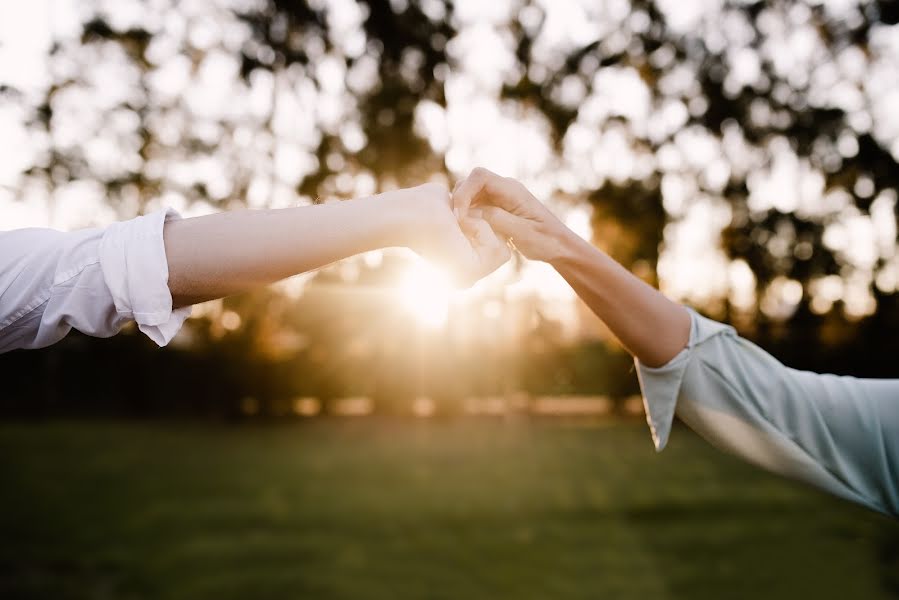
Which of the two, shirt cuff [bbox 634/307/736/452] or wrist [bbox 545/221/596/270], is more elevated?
wrist [bbox 545/221/596/270]

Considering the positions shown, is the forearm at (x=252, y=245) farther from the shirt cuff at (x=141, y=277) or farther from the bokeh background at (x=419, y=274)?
the bokeh background at (x=419, y=274)

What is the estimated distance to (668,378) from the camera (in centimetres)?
147

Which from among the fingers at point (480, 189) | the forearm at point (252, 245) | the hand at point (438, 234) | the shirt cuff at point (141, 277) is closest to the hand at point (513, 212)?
the fingers at point (480, 189)

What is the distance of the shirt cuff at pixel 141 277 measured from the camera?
44.3 inches

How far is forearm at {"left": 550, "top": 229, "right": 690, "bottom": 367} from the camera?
4.68ft

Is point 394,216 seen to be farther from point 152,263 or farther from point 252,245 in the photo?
point 152,263

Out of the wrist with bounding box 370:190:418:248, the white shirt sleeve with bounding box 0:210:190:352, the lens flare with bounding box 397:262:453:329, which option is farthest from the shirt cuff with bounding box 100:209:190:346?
the lens flare with bounding box 397:262:453:329

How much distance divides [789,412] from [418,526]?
19.2 feet

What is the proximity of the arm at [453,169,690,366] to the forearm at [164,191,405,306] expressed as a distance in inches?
18.0

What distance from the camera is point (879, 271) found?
17.6m

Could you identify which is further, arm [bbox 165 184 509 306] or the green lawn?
the green lawn

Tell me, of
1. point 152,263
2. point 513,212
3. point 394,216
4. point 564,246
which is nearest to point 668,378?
point 564,246

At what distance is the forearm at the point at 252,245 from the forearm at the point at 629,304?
1.54 ft

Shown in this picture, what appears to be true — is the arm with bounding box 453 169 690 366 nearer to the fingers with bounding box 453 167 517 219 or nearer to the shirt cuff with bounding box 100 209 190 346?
the fingers with bounding box 453 167 517 219
